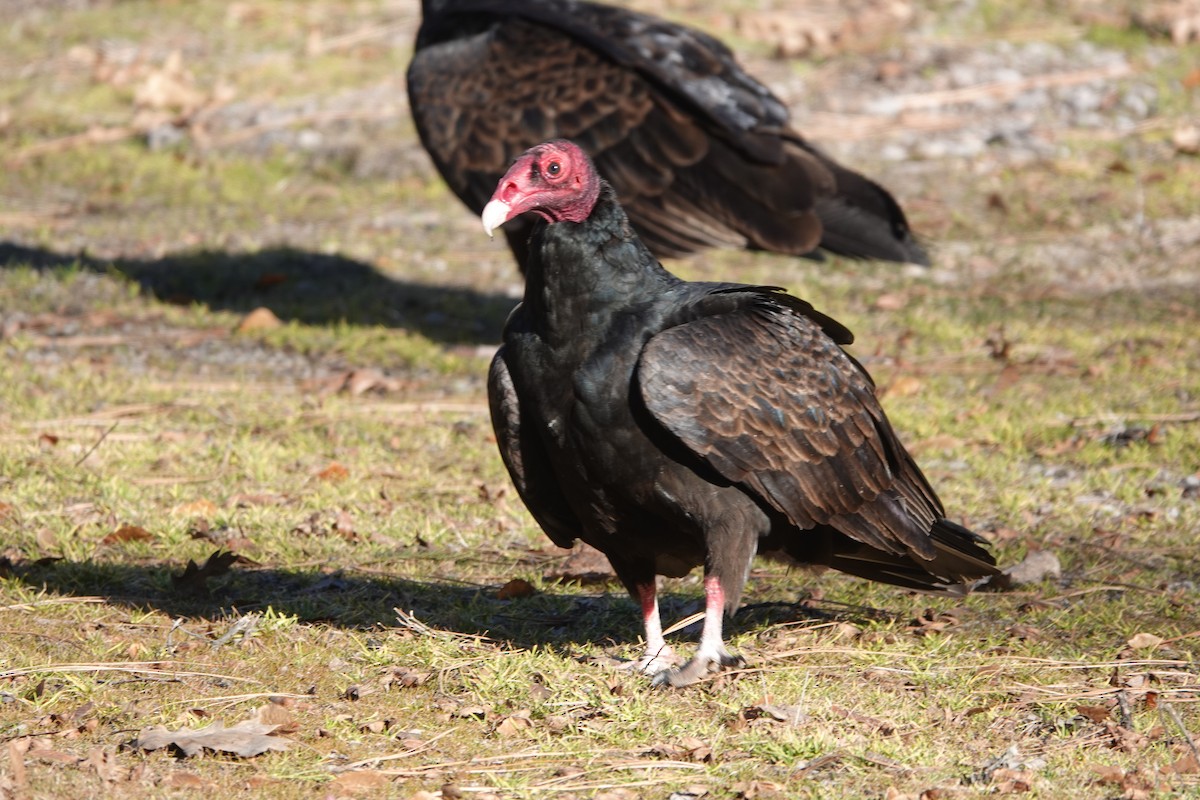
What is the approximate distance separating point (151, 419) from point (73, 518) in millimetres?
1127

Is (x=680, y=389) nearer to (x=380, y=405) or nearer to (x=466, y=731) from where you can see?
(x=466, y=731)

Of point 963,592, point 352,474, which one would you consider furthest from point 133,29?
point 963,592

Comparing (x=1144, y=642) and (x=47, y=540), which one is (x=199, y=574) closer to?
(x=47, y=540)

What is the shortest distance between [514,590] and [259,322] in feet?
10.8

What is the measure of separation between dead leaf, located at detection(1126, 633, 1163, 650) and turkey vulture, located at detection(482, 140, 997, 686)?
22.2 inches

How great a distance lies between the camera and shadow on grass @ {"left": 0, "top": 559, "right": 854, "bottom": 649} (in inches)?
159

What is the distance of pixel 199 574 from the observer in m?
4.21

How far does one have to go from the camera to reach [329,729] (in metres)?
3.30

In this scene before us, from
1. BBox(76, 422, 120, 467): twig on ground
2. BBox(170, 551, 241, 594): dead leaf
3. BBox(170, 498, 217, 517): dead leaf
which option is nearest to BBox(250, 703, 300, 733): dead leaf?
BBox(170, 551, 241, 594): dead leaf

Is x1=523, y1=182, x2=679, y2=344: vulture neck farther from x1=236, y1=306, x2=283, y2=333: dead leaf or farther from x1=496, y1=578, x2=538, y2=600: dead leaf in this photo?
x1=236, y1=306, x2=283, y2=333: dead leaf

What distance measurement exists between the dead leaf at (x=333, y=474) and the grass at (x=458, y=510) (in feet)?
0.05

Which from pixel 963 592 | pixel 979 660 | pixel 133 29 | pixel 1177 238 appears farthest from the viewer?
pixel 133 29

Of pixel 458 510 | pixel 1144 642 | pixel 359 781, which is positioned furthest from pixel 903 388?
pixel 359 781

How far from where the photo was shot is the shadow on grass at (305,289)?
741cm
